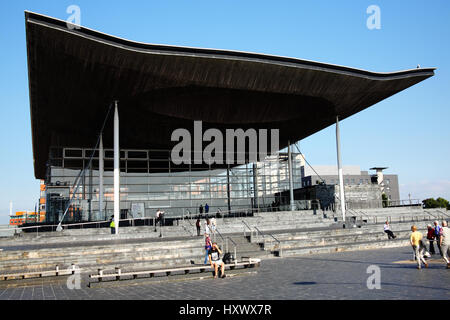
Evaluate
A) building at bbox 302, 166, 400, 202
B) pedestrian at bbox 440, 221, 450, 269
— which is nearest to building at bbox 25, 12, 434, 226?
pedestrian at bbox 440, 221, 450, 269

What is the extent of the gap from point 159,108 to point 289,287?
22273 mm

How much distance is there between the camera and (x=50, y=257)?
52.0 ft

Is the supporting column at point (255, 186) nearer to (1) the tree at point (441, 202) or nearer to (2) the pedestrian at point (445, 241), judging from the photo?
(2) the pedestrian at point (445, 241)

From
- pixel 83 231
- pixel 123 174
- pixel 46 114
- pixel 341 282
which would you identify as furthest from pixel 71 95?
pixel 341 282

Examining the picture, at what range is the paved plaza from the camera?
28.2 feet

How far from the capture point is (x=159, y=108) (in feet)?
98.0

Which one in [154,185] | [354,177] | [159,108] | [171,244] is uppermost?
[159,108]

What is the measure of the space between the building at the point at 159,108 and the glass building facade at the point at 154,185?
0.10 meters

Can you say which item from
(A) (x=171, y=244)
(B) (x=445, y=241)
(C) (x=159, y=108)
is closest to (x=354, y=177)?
(C) (x=159, y=108)

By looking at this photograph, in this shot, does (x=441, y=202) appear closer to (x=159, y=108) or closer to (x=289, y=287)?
(x=159, y=108)

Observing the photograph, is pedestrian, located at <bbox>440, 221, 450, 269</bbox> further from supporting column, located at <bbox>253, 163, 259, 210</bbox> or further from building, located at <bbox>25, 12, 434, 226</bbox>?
supporting column, located at <bbox>253, 163, 259, 210</bbox>

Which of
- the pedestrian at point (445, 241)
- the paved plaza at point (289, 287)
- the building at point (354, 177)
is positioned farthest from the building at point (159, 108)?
the building at point (354, 177)

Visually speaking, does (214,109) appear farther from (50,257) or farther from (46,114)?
(50,257)

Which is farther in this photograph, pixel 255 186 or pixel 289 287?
pixel 255 186
